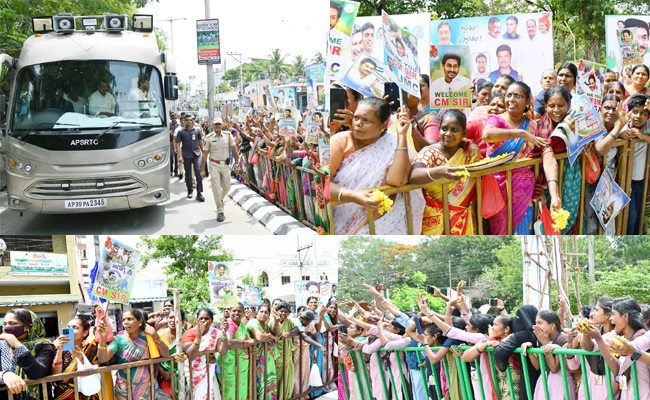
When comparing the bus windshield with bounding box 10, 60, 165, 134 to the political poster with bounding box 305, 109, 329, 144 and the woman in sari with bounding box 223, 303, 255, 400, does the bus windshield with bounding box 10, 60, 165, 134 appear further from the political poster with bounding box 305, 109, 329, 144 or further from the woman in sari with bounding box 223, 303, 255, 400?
the woman in sari with bounding box 223, 303, 255, 400

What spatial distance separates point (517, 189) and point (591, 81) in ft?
4.87

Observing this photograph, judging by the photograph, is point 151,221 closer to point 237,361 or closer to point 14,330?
point 237,361

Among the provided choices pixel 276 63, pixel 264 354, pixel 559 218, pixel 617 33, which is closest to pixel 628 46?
pixel 617 33

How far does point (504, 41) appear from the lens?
541cm

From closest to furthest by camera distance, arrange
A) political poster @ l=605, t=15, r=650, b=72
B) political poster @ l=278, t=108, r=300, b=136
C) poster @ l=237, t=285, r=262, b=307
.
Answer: poster @ l=237, t=285, r=262, b=307 → political poster @ l=605, t=15, r=650, b=72 → political poster @ l=278, t=108, r=300, b=136

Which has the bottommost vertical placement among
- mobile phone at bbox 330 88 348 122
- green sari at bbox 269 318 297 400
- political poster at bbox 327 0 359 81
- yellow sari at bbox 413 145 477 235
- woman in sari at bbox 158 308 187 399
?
green sari at bbox 269 318 297 400

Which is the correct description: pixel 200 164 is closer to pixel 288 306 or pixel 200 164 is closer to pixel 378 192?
pixel 288 306

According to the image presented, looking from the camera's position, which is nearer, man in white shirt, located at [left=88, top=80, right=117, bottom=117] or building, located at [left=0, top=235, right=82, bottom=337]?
building, located at [left=0, top=235, right=82, bottom=337]

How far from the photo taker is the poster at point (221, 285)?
18.5ft

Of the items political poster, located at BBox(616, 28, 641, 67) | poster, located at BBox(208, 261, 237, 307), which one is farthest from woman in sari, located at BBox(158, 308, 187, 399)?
political poster, located at BBox(616, 28, 641, 67)

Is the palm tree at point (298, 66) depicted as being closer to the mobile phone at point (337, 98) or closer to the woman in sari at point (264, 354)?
the mobile phone at point (337, 98)

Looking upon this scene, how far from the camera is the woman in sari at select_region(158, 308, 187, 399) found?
5.24 m

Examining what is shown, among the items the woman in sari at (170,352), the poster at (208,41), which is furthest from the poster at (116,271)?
the poster at (208,41)

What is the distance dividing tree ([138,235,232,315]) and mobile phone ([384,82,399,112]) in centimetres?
224
